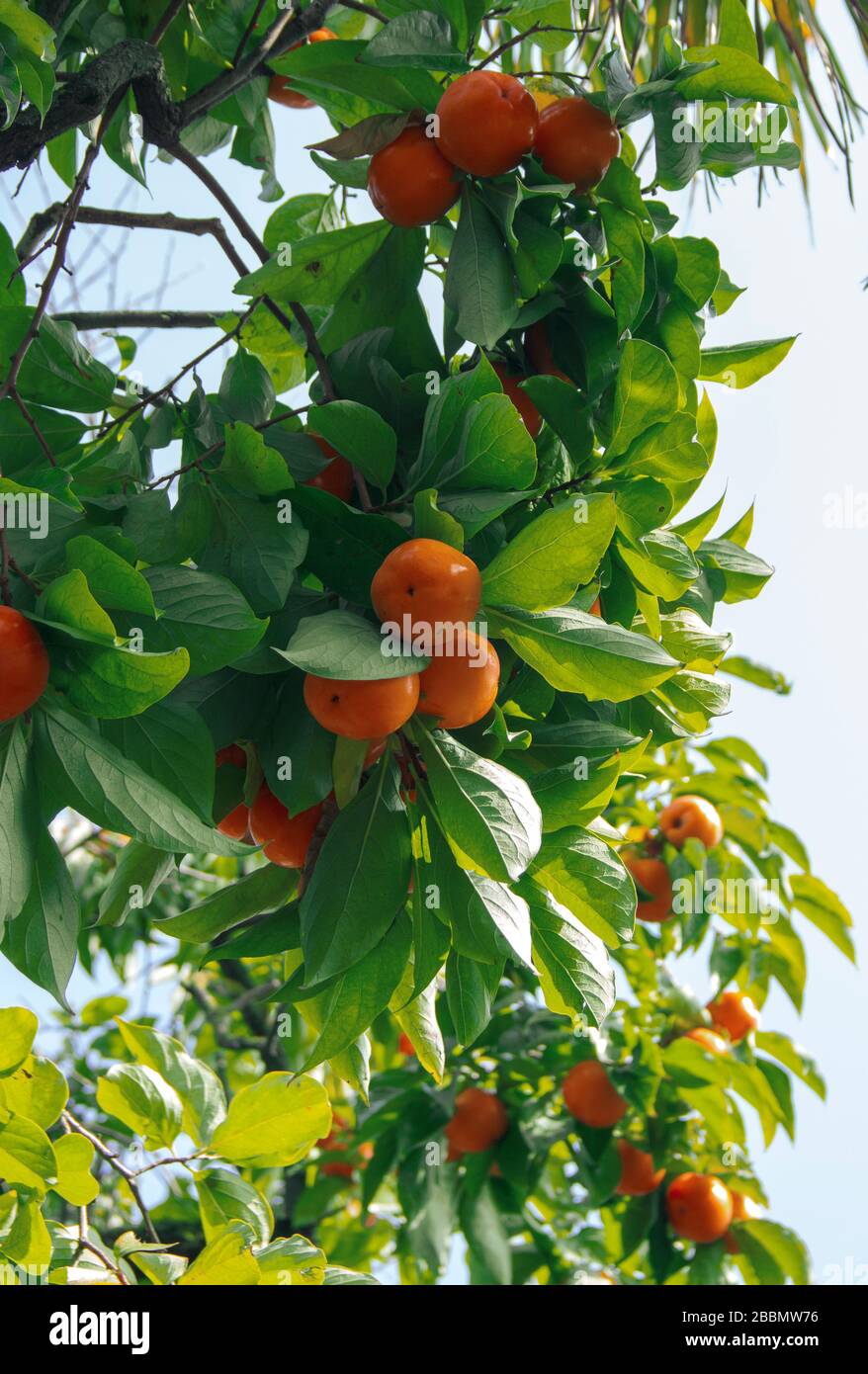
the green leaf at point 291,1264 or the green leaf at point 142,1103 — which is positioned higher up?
the green leaf at point 142,1103

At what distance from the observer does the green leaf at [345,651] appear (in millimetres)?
608

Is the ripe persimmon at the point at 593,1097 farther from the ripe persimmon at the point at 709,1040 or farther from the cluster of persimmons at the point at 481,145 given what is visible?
the cluster of persimmons at the point at 481,145

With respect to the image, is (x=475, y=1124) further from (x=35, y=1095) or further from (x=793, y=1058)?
(x=35, y=1095)

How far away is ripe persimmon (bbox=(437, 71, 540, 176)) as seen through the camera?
81 cm

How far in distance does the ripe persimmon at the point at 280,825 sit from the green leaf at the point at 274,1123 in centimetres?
40

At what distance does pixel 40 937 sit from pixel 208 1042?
2.65 m

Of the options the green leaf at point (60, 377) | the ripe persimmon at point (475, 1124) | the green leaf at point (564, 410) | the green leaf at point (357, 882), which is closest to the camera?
the green leaf at point (357, 882)

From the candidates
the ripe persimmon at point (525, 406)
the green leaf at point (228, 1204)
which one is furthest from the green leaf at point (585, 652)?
the green leaf at point (228, 1204)

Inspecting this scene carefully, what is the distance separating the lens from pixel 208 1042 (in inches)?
124

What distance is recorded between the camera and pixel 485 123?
81 centimetres

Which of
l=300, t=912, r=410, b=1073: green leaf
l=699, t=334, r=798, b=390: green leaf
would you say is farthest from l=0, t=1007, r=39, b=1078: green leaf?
l=699, t=334, r=798, b=390: green leaf

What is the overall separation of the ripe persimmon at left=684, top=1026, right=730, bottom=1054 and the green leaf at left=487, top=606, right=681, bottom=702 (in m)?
1.33

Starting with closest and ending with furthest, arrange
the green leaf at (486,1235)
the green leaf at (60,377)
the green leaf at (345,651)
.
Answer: the green leaf at (345,651) < the green leaf at (60,377) < the green leaf at (486,1235)

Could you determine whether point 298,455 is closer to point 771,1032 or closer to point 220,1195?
point 220,1195
